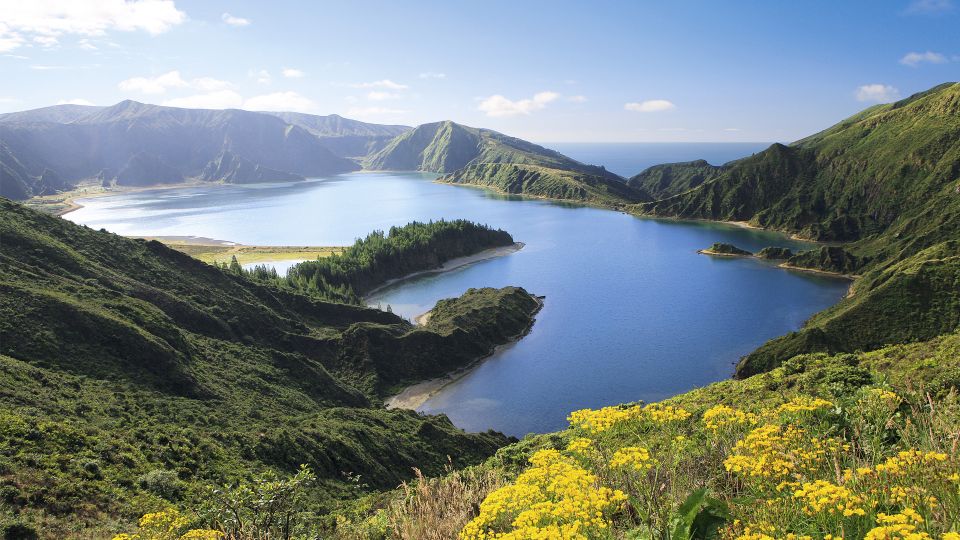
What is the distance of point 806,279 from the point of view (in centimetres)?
11556

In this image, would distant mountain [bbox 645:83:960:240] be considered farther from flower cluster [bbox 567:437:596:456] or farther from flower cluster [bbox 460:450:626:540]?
flower cluster [bbox 460:450:626:540]

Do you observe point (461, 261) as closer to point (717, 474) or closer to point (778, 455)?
point (717, 474)

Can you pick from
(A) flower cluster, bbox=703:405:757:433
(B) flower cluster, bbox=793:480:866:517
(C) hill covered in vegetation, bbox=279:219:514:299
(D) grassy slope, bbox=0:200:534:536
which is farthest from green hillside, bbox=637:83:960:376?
(C) hill covered in vegetation, bbox=279:219:514:299

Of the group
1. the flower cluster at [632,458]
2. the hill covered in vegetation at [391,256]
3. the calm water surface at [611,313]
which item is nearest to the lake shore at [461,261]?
the hill covered in vegetation at [391,256]

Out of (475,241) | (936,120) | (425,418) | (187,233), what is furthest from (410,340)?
(936,120)

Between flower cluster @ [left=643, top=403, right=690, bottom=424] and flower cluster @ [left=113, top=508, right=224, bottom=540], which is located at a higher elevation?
flower cluster @ [left=643, top=403, right=690, bottom=424]

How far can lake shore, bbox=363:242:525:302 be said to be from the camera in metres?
119

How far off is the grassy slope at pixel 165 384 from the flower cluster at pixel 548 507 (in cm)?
1964

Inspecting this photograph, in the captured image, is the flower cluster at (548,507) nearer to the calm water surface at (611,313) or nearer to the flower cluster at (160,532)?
the flower cluster at (160,532)

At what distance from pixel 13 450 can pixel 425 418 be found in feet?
102

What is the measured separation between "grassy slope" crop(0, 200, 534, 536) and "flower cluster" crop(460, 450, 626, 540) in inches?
773

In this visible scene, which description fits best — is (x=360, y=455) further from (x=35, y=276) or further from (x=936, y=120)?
(x=936, y=120)

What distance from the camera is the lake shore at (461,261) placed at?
119 m

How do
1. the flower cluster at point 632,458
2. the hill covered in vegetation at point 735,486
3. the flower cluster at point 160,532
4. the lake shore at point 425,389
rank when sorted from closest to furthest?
the hill covered in vegetation at point 735,486
the flower cluster at point 632,458
the flower cluster at point 160,532
the lake shore at point 425,389
